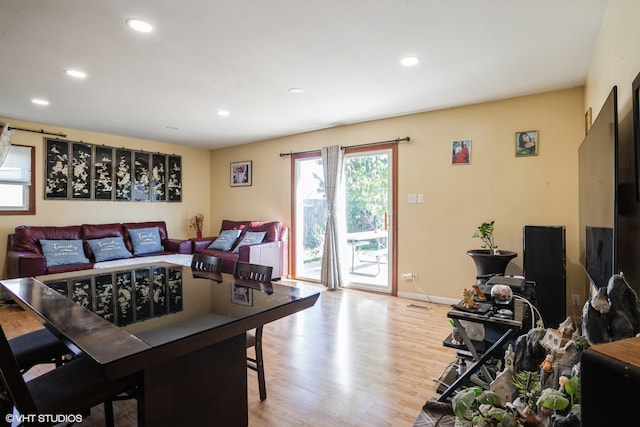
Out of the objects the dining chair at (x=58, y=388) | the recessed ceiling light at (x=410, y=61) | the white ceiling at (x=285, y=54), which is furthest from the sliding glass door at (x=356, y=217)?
the dining chair at (x=58, y=388)

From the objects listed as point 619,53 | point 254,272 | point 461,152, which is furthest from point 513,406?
point 461,152

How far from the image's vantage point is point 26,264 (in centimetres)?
383

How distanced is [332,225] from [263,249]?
1103mm

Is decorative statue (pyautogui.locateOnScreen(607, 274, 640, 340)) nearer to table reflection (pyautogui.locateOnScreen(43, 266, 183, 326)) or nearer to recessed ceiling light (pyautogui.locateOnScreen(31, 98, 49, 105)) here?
table reflection (pyautogui.locateOnScreen(43, 266, 183, 326))

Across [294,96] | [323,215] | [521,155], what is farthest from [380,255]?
[294,96]

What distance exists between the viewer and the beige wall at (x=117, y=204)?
462 centimetres

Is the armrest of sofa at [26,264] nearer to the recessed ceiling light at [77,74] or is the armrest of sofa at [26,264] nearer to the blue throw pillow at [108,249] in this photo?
the blue throw pillow at [108,249]

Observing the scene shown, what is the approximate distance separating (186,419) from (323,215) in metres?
4.00

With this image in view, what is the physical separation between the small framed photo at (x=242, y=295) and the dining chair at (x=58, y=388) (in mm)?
522

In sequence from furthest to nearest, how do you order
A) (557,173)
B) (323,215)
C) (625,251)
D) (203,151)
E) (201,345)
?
1. (203,151)
2. (323,215)
3. (557,173)
4. (625,251)
5. (201,345)

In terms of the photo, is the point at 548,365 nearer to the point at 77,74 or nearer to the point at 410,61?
the point at 410,61

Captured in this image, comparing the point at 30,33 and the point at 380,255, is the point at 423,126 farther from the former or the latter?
the point at 30,33

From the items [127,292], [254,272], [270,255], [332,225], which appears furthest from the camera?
[270,255]

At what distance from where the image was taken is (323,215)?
17.3 ft
